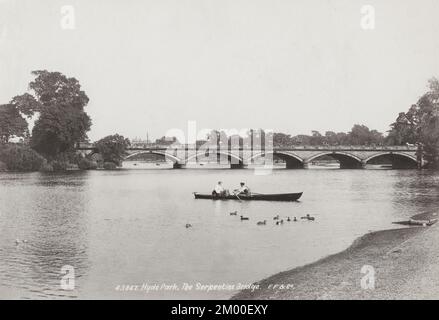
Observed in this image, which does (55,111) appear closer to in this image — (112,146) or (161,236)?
(112,146)

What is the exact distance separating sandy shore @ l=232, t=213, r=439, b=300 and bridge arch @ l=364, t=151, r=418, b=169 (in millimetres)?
69050

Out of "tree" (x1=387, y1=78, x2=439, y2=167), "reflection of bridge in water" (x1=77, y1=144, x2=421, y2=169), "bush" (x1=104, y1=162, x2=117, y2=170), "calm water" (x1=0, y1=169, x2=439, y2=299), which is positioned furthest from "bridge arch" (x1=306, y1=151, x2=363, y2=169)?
"calm water" (x1=0, y1=169, x2=439, y2=299)

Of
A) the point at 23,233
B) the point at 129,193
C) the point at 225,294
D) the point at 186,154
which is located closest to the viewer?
the point at 225,294

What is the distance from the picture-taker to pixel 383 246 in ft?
60.6

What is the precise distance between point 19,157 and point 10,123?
5.42 m

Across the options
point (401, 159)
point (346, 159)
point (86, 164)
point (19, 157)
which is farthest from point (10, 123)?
point (401, 159)

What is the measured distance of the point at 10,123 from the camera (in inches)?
2825

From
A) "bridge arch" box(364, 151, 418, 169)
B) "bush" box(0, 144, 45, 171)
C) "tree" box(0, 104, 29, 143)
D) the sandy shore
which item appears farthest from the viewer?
"bridge arch" box(364, 151, 418, 169)

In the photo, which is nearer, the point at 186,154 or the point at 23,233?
the point at 23,233

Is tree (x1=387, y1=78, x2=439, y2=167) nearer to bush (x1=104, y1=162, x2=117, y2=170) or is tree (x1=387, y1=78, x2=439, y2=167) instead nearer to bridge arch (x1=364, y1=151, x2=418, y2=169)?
bridge arch (x1=364, y1=151, x2=418, y2=169)

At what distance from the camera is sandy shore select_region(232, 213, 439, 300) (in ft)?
38.5
